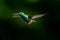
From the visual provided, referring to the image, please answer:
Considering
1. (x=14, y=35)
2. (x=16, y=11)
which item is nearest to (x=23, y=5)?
(x=16, y=11)

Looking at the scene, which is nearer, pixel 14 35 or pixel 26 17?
pixel 26 17

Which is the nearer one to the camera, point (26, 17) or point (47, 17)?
point (26, 17)

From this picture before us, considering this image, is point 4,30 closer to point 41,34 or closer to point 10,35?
point 10,35

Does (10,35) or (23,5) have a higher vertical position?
(23,5)

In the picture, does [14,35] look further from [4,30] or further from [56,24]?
[56,24]

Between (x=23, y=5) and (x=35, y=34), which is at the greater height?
(x=23, y=5)

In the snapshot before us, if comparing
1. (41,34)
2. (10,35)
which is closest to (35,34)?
A: (41,34)
